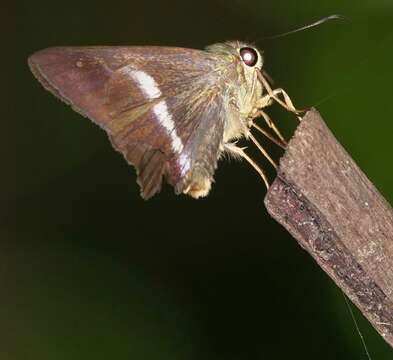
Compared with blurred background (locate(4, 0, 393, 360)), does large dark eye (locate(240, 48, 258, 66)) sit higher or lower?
higher

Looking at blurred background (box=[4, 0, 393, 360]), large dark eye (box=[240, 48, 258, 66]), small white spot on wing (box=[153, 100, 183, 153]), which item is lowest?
blurred background (box=[4, 0, 393, 360])

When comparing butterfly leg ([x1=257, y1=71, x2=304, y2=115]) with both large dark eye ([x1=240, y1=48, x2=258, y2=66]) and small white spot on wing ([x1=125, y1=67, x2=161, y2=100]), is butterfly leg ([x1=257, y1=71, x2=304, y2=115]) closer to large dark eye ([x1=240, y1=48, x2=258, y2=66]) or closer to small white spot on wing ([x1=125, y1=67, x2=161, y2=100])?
large dark eye ([x1=240, y1=48, x2=258, y2=66])

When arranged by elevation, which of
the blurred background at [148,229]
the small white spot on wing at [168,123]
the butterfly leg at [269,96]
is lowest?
the blurred background at [148,229]

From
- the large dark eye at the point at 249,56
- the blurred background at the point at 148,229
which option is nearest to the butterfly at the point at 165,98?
the large dark eye at the point at 249,56

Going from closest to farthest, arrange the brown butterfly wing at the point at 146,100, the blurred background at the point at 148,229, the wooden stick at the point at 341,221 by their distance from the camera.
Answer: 1. the wooden stick at the point at 341,221
2. the brown butterfly wing at the point at 146,100
3. the blurred background at the point at 148,229

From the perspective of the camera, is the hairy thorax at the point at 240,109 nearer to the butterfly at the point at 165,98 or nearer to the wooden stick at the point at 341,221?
the butterfly at the point at 165,98

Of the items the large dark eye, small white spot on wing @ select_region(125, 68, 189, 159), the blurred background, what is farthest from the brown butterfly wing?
the blurred background

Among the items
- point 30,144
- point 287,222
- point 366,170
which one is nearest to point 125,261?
point 30,144

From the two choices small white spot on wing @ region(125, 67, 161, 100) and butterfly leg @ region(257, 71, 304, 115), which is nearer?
small white spot on wing @ region(125, 67, 161, 100)
